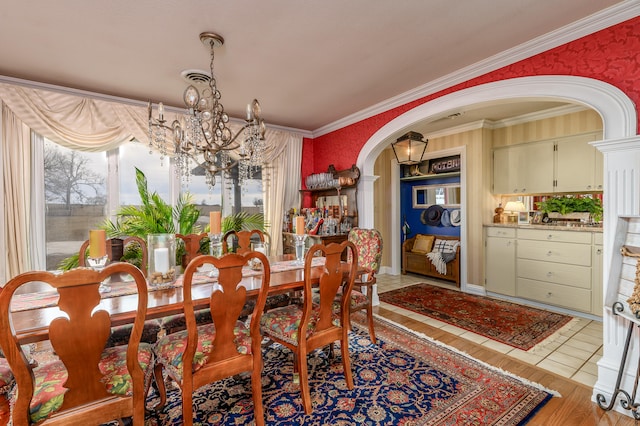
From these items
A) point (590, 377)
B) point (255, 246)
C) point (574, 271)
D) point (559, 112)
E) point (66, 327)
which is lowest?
point (590, 377)

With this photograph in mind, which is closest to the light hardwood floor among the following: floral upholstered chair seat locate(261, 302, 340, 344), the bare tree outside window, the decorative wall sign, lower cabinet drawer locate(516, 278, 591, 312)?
lower cabinet drawer locate(516, 278, 591, 312)

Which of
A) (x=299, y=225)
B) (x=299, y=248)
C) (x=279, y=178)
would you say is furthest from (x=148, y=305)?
(x=279, y=178)

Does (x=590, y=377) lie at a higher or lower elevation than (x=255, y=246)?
lower

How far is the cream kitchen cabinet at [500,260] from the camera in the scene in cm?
410

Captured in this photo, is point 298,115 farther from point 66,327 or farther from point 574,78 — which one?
point 66,327

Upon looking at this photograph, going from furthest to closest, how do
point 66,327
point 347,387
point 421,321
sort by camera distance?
1. point 421,321
2. point 347,387
3. point 66,327

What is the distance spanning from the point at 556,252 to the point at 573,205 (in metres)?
0.74

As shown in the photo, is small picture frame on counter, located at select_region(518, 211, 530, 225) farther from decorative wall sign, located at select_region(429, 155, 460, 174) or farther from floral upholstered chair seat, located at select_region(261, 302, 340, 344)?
floral upholstered chair seat, located at select_region(261, 302, 340, 344)

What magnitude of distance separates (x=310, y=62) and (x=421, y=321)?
2.97 m

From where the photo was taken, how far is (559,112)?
3826 mm

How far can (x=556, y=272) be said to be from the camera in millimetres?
3674

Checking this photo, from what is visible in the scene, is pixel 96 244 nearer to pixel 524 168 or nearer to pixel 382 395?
pixel 382 395

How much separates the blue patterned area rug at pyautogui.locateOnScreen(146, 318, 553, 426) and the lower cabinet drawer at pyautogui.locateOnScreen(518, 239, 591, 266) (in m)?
2.17

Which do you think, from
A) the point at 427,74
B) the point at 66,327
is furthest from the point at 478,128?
the point at 66,327
